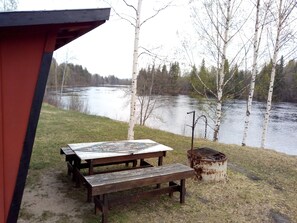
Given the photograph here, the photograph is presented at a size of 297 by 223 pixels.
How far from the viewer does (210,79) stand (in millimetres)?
14070

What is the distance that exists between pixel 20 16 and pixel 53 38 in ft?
1.22

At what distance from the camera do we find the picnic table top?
14.1 ft

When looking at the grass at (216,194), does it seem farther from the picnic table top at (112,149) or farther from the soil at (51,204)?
the picnic table top at (112,149)

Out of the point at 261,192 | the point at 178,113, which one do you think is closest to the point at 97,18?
the point at 261,192

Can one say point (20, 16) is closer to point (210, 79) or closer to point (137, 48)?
point (137, 48)

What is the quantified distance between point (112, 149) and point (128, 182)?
43.8 inches

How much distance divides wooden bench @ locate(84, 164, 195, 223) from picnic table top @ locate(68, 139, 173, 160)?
0.44 metres

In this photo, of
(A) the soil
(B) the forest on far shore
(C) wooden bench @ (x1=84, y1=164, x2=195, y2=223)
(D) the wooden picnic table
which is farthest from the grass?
(B) the forest on far shore

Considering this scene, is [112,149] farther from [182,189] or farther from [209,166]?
[209,166]

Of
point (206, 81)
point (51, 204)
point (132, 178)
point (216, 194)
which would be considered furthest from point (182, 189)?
point (206, 81)

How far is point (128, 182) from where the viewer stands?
3.70 metres

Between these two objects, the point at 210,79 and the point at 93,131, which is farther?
the point at 210,79

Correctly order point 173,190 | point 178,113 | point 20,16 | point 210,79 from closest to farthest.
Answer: point 20,16
point 173,190
point 210,79
point 178,113

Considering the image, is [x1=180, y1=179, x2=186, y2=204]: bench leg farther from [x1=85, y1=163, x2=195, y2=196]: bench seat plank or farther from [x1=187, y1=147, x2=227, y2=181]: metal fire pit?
[x1=187, y1=147, x2=227, y2=181]: metal fire pit
